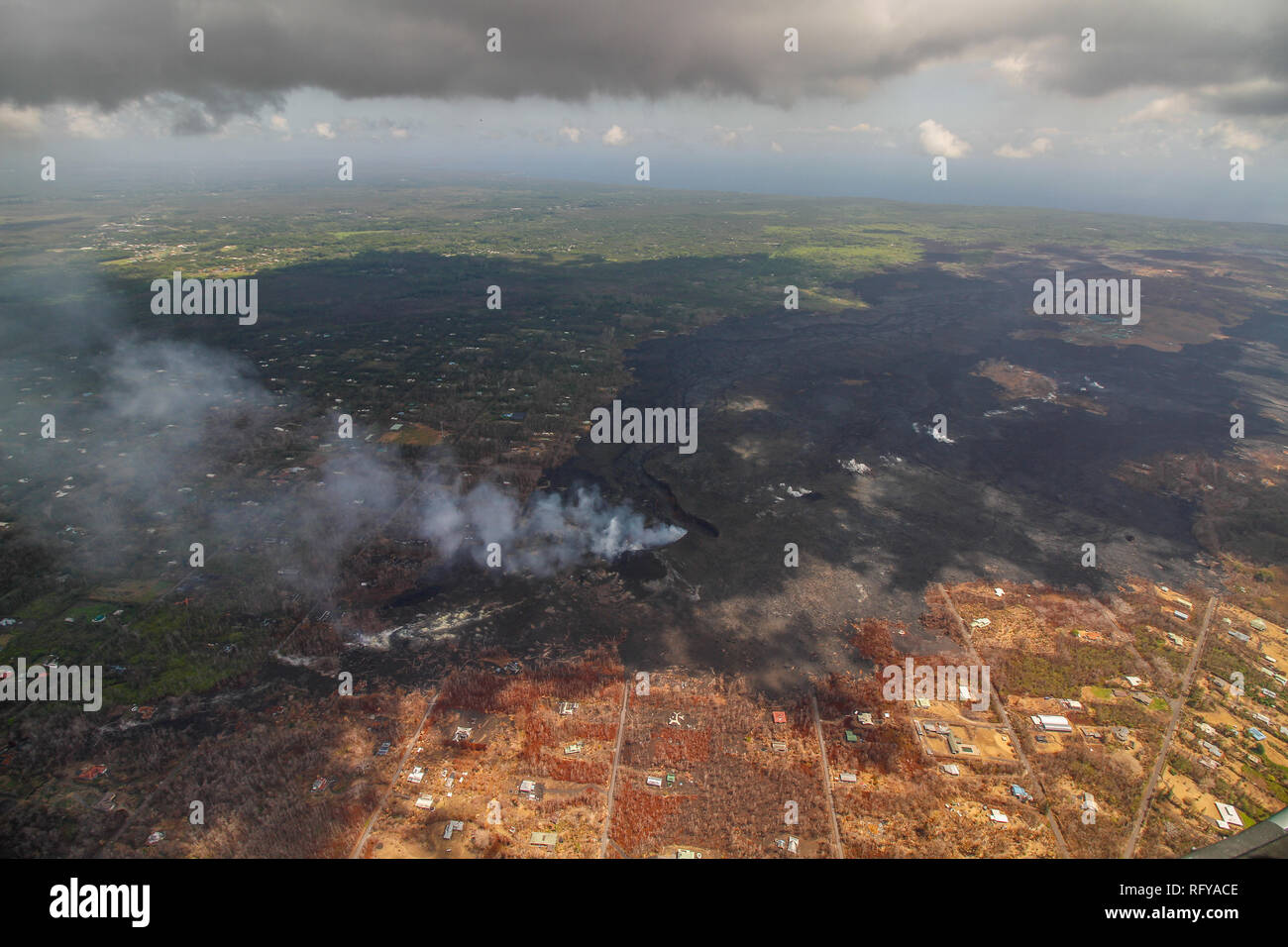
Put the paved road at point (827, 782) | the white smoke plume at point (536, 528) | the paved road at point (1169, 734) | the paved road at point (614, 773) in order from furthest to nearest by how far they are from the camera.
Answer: the white smoke plume at point (536, 528) → the paved road at point (1169, 734) → the paved road at point (827, 782) → the paved road at point (614, 773)

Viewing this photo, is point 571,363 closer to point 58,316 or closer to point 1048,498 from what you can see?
point 1048,498

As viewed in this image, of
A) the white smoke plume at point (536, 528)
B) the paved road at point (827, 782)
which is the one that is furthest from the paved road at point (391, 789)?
the paved road at point (827, 782)

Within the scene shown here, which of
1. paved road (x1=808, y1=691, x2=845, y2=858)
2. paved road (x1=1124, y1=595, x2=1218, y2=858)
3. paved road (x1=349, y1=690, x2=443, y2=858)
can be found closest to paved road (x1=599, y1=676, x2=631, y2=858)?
paved road (x1=808, y1=691, x2=845, y2=858)

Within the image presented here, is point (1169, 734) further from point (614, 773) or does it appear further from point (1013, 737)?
point (614, 773)

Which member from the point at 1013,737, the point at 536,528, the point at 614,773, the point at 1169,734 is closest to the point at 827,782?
the point at 614,773

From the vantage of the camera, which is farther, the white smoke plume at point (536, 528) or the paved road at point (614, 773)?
the white smoke plume at point (536, 528)

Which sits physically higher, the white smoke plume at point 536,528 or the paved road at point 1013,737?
the white smoke plume at point 536,528

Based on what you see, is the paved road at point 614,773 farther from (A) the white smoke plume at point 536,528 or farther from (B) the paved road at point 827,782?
(A) the white smoke plume at point 536,528

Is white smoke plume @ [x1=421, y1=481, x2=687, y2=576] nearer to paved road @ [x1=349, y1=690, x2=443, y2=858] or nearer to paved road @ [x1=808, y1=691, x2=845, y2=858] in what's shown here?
paved road @ [x1=349, y1=690, x2=443, y2=858]
